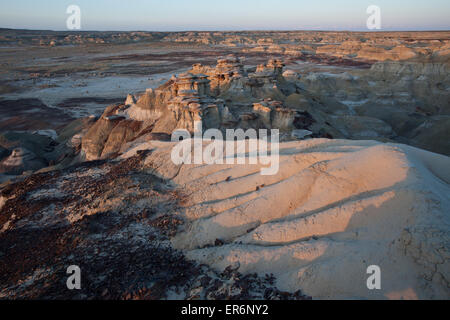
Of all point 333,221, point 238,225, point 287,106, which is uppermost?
point 287,106

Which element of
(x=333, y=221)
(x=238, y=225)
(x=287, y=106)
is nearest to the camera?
(x=333, y=221)

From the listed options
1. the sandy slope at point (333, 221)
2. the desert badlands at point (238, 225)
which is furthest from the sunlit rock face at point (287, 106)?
the sandy slope at point (333, 221)

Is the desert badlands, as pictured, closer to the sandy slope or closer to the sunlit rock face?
the sandy slope

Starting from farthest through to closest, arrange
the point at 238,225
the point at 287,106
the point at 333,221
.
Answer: the point at 287,106
the point at 238,225
the point at 333,221

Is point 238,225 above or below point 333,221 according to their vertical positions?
below

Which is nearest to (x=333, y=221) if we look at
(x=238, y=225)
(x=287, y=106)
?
(x=238, y=225)

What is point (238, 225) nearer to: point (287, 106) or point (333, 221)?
point (333, 221)

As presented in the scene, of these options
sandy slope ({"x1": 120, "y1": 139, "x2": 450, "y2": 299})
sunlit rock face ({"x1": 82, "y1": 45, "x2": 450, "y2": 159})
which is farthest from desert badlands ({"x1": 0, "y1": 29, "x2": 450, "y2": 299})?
sunlit rock face ({"x1": 82, "y1": 45, "x2": 450, "y2": 159})
